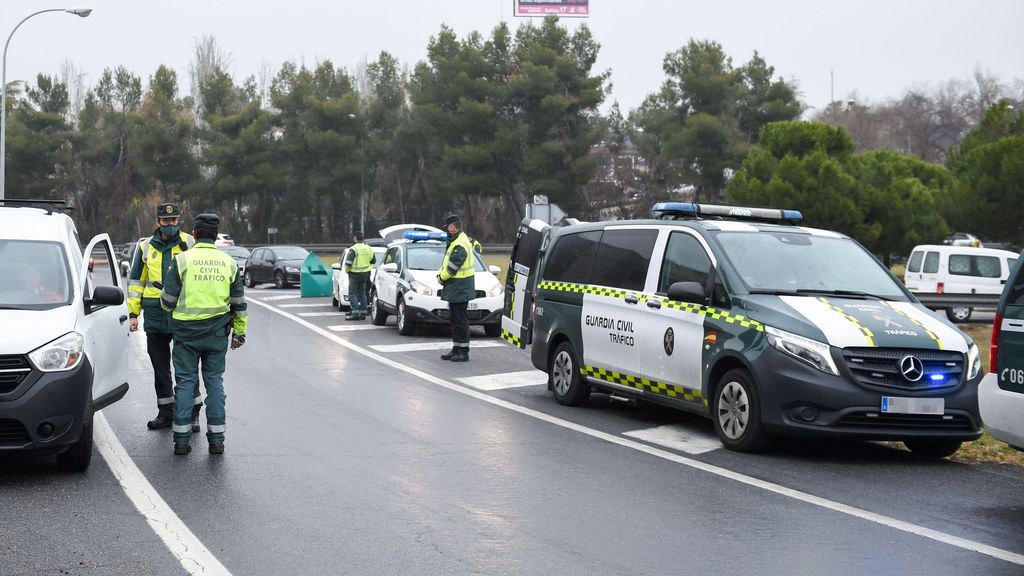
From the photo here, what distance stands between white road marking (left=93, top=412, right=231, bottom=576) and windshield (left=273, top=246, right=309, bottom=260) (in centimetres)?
2904

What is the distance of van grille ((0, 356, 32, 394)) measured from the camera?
7.32 metres

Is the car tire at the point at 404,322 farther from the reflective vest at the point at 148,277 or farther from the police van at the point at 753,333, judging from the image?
the reflective vest at the point at 148,277

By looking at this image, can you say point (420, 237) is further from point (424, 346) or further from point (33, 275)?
point (33, 275)

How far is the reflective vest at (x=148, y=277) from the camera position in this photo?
9828mm

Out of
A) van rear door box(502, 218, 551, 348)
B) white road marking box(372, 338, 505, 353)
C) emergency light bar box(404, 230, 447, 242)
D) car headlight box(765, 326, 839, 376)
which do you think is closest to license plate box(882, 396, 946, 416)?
car headlight box(765, 326, 839, 376)

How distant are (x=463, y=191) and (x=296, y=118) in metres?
15.0

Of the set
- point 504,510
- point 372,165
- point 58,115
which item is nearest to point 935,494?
point 504,510

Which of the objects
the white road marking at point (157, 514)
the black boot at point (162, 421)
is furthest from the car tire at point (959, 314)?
the white road marking at point (157, 514)

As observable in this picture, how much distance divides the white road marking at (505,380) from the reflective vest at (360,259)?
8905mm

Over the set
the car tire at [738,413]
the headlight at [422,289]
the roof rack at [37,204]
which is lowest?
the car tire at [738,413]

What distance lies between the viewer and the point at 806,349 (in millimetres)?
8609

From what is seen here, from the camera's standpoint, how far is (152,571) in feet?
18.4

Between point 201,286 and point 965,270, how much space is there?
23.2 m

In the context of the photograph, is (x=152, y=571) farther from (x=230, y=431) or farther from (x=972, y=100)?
(x=972, y=100)
